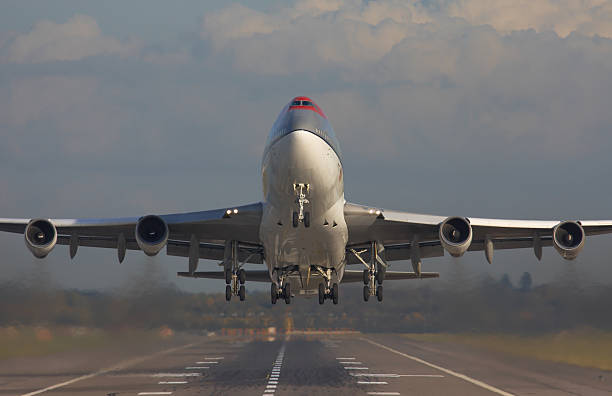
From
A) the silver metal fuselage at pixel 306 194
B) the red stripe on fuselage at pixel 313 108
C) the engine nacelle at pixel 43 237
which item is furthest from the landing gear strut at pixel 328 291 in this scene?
the engine nacelle at pixel 43 237

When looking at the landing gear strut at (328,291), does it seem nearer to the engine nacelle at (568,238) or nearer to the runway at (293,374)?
the runway at (293,374)

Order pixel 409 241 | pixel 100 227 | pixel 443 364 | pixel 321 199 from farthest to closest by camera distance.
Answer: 1. pixel 443 364
2. pixel 409 241
3. pixel 100 227
4. pixel 321 199

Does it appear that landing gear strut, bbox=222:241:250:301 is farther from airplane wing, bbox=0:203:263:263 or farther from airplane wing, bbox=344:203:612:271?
airplane wing, bbox=344:203:612:271

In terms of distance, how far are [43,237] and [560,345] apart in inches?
970

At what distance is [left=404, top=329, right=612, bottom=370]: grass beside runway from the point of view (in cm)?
3609

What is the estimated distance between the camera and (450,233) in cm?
2744

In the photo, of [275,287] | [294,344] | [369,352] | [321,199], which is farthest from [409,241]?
[294,344]

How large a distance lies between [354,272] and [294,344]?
26.5 meters

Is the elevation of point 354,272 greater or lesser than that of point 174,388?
greater

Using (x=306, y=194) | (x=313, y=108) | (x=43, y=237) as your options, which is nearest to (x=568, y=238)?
(x=306, y=194)

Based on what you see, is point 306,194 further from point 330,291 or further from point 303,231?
point 330,291

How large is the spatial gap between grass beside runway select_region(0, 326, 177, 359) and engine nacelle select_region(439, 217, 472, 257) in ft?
66.9

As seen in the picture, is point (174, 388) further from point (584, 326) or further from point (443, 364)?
point (584, 326)

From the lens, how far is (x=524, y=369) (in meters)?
36.9
